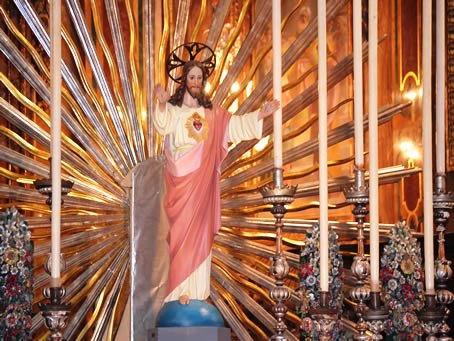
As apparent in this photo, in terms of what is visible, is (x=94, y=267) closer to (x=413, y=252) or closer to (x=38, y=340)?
(x=38, y=340)

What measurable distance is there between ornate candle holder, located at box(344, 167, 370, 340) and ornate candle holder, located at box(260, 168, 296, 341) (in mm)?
243

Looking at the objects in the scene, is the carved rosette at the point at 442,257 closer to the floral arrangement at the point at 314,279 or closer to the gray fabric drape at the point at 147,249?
the floral arrangement at the point at 314,279

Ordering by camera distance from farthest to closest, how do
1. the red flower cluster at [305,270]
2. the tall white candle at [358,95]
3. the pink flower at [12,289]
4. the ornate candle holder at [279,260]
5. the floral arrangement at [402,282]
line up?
the floral arrangement at [402,282] → the red flower cluster at [305,270] → the tall white candle at [358,95] → the pink flower at [12,289] → the ornate candle holder at [279,260]

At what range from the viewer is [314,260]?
15.1ft

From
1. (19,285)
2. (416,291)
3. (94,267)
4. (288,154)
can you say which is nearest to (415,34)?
(288,154)

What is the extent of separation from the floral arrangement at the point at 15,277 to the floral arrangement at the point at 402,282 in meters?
1.48

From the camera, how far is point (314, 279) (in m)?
4.57

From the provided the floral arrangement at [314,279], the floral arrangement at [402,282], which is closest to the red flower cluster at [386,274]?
the floral arrangement at [402,282]

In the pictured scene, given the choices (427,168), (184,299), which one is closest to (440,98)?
(427,168)

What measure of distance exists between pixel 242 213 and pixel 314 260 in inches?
27.3

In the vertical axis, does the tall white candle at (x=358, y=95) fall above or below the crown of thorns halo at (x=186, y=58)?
below

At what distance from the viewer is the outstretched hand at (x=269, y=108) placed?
438cm

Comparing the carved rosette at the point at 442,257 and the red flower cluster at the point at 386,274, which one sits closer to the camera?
the carved rosette at the point at 442,257

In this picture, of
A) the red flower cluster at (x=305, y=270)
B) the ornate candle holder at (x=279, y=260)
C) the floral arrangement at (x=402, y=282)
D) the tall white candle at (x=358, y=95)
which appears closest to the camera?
the ornate candle holder at (x=279, y=260)
